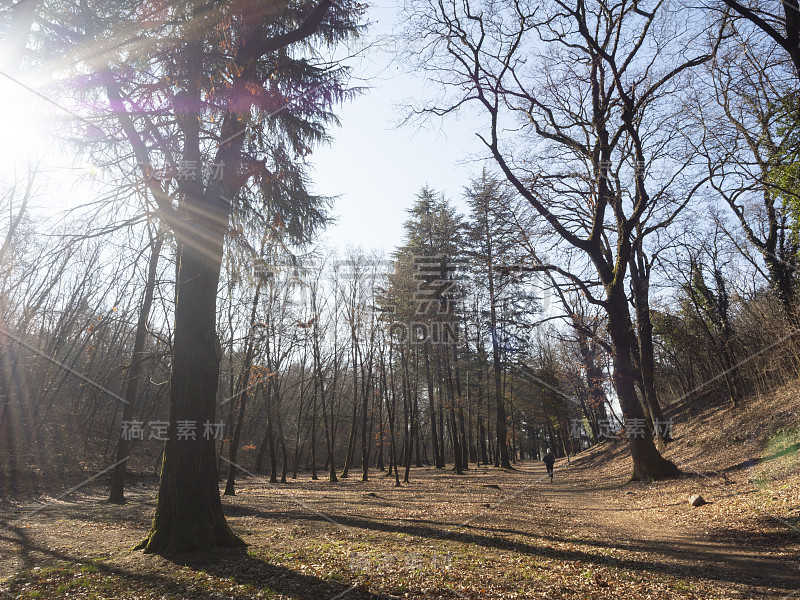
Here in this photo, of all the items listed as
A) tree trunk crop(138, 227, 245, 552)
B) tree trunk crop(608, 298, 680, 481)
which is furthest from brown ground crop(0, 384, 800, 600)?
tree trunk crop(608, 298, 680, 481)

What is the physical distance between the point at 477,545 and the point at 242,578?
11.9ft

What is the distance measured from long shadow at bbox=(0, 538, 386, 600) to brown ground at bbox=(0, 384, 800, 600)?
0.02m

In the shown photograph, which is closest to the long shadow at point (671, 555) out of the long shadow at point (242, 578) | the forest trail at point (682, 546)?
the forest trail at point (682, 546)

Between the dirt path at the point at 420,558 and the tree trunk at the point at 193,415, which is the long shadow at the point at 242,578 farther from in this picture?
the tree trunk at the point at 193,415

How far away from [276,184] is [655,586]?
824cm

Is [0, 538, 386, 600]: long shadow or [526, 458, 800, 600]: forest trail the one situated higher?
[0, 538, 386, 600]: long shadow

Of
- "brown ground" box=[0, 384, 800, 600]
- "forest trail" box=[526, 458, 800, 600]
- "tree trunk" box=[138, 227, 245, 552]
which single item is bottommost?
"forest trail" box=[526, 458, 800, 600]

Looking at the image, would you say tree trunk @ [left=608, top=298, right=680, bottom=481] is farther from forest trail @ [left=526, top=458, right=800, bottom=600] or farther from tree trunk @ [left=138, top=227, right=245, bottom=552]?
tree trunk @ [left=138, top=227, right=245, bottom=552]

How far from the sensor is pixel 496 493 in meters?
14.1

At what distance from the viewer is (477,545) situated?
269 inches

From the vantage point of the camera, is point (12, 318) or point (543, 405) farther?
point (543, 405)

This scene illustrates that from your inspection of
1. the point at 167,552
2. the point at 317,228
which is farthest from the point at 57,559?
the point at 317,228

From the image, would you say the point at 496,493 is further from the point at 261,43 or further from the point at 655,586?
the point at 261,43

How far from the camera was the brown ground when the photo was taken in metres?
4.79
